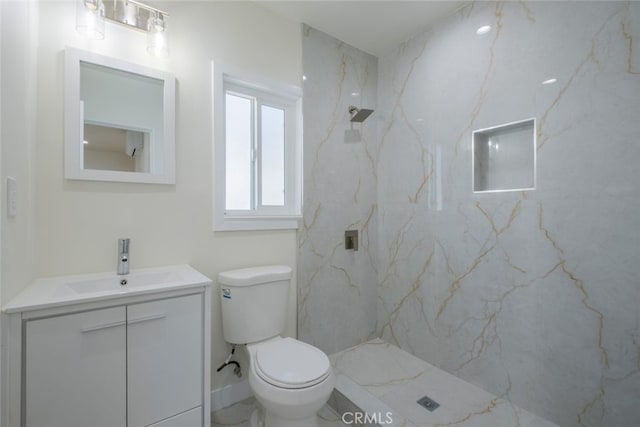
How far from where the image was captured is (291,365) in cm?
128

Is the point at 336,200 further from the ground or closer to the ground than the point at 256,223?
further from the ground

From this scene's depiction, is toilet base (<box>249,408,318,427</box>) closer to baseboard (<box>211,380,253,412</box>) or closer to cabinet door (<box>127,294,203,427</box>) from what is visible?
baseboard (<box>211,380,253,412</box>)

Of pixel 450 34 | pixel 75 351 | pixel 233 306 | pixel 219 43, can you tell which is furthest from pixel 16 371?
pixel 450 34

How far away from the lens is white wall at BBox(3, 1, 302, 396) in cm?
A: 123

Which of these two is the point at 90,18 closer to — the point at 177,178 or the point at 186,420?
the point at 177,178

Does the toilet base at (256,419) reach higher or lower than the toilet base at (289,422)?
lower

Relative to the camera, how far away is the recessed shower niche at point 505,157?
1.55 metres

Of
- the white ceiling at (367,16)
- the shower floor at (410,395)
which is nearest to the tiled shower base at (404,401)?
the shower floor at (410,395)

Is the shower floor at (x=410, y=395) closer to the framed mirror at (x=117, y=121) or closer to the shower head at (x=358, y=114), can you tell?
the framed mirror at (x=117, y=121)

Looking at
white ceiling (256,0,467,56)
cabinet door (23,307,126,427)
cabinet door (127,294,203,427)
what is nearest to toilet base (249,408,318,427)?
cabinet door (127,294,203,427)

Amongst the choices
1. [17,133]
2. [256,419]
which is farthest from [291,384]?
[17,133]

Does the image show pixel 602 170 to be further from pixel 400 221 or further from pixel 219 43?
pixel 219 43

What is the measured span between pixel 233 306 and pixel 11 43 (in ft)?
4.36

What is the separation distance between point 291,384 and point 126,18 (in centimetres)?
184
